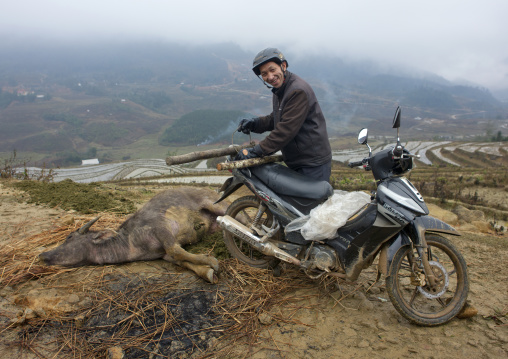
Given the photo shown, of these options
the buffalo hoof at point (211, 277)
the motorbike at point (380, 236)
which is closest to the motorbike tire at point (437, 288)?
the motorbike at point (380, 236)

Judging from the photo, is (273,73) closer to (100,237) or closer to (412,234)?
(412,234)

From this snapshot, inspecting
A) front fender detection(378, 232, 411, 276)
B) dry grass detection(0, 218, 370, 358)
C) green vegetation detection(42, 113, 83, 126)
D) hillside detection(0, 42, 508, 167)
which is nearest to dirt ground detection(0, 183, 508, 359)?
dry grass detection(0, 218, 370, 358)

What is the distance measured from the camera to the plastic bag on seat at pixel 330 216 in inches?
123

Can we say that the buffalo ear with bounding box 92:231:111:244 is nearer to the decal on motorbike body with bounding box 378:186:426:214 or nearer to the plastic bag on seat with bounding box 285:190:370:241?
the plastic bag on seat with bounding box 285:190:370:241

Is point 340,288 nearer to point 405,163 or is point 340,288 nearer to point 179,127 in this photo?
point 405,163

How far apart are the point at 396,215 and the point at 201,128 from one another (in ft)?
309

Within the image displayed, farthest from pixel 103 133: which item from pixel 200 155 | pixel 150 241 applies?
pixel 200 155

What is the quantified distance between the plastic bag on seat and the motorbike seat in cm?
11

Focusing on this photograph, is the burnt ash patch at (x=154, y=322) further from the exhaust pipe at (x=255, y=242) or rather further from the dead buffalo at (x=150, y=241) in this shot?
the exhaust pipe at (x=255, y=242)

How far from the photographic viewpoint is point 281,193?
3.48 metres

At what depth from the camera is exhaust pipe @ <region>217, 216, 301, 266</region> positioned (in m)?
3.40

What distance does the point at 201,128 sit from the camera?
3708 inches

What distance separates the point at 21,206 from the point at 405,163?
6.38 m

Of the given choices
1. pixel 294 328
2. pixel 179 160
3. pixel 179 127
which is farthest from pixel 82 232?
pixel 179 127
